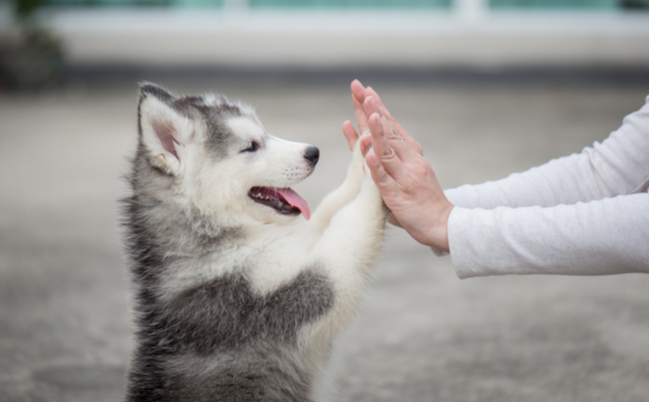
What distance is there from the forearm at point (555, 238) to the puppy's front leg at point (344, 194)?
1.40 feet

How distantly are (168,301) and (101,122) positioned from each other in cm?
729

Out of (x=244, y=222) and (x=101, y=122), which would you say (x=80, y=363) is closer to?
(x=244, y=222)

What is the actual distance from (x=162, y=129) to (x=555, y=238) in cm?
138

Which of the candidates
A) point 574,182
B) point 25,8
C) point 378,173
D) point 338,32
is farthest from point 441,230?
point 338,32

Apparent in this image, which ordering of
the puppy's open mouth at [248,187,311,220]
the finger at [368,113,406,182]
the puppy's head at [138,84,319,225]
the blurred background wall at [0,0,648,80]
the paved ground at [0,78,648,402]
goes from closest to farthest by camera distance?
the finger at [368,113,406,182] → the puppy's head at [138,84,319,225] → the puppy's open mouth at [248,187,311,220] → the paved ground at [0,78,648,402] → the blurred background wall at [0,0,648,80]

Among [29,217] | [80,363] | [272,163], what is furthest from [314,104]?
[272,163]

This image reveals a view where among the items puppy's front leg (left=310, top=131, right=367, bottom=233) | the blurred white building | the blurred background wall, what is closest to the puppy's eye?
puppy's front leg (left=310, top=131, right=367, bottom=233)

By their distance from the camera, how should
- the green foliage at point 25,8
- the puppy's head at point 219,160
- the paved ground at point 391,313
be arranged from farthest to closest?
1. the green foliage at point 25,8
2. the paved ground at point 391,313
3. the puppy's head at point 219,160

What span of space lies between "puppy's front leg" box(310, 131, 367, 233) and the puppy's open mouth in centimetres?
7

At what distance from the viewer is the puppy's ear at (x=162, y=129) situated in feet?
6.85

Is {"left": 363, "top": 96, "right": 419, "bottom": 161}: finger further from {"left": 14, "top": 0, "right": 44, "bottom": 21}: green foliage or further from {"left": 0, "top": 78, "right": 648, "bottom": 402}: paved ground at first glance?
{"left": 14, "top": 0, "right": 44, "bottom": 21}: green foliage

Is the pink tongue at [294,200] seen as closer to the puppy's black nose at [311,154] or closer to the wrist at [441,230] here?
the puppy's black nose at [311,154]

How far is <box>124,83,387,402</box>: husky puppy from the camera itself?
6.65 feet

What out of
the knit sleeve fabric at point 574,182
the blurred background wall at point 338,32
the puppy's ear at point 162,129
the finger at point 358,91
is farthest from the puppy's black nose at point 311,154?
the blurred background wall at point 338,32
